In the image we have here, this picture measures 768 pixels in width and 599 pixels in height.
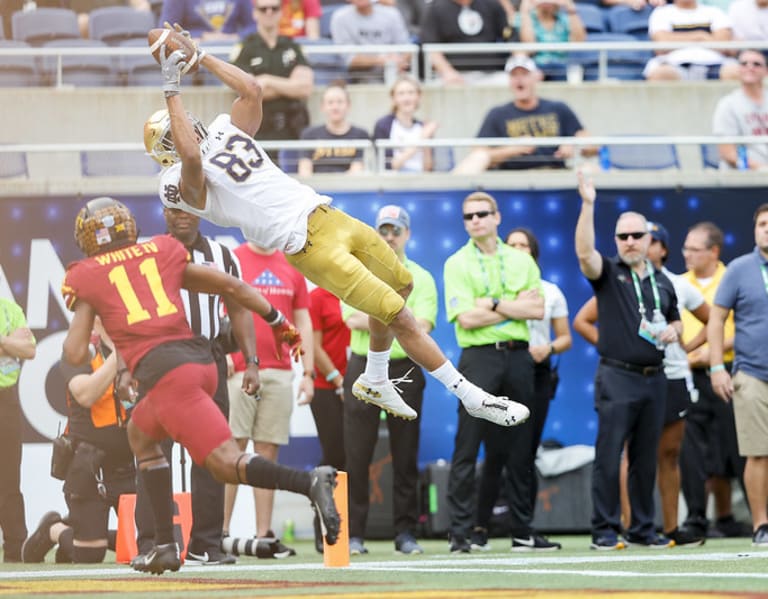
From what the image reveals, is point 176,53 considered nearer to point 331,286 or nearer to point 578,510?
point 331,286

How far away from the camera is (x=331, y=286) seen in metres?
7.02

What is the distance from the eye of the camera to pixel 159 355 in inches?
254

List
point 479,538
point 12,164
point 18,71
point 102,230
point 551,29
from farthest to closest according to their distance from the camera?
point 551,29
point 18,71
point 12,164
point 479,538
point 102,230

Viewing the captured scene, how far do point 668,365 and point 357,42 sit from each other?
522 cm

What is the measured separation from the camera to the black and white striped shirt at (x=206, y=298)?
8.32 metres

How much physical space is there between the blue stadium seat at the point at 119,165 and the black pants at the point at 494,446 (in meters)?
3.82

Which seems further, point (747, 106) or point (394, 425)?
point (747, 106)

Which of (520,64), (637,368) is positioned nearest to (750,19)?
(520,64)

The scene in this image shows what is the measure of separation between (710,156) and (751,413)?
4208mm

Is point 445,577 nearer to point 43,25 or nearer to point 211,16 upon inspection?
point 211,16

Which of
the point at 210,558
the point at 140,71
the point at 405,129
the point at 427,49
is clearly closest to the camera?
the point at 210,558

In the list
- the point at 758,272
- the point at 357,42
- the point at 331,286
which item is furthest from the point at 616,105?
the point at 331,286

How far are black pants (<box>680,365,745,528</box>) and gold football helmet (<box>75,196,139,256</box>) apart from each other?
544 centimetres

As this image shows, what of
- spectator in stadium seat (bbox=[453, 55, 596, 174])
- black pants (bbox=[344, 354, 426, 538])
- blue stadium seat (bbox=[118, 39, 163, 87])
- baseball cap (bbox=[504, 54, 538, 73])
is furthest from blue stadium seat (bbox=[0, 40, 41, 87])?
black pants (bbox=[344, 354, 426, 538])
